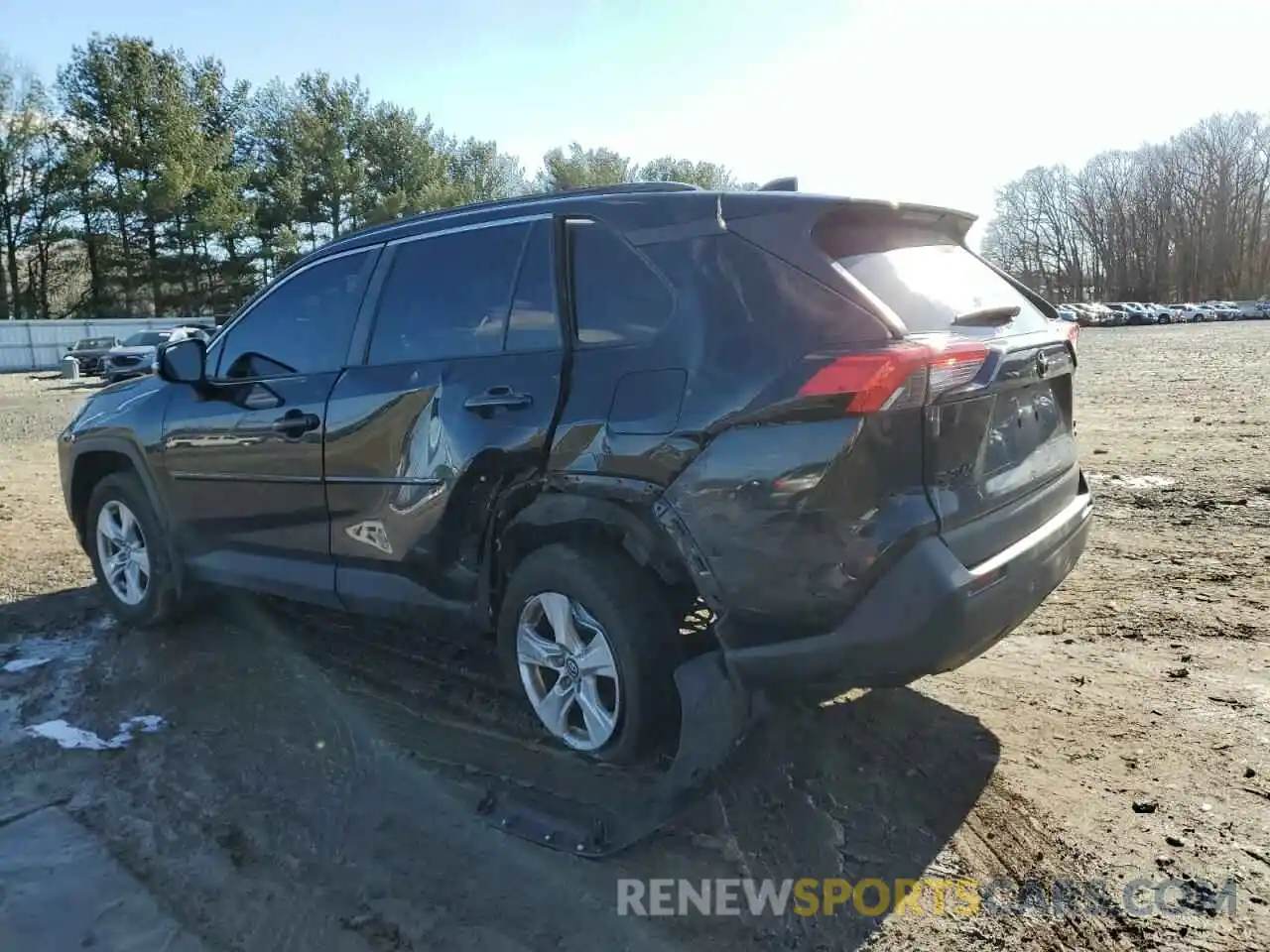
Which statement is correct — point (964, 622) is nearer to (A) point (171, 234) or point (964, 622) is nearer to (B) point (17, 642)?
(B) point (17, 642)

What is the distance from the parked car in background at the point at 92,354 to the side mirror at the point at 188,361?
96.9ft

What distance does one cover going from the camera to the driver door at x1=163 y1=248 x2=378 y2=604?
3.95 m

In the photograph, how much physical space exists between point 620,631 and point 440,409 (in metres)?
1.07

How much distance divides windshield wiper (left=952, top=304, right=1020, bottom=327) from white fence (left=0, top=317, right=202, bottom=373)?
40564mm

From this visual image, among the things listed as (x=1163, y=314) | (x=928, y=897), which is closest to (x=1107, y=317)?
(x=1163, y=314)

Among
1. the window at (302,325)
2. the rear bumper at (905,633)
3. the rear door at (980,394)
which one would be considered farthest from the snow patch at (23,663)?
the rear door at (980,394)

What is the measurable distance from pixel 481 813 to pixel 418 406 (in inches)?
56.4

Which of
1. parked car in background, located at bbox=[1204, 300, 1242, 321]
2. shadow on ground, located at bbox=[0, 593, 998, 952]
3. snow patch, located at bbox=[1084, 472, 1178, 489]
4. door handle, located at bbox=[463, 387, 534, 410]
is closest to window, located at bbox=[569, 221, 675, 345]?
door handle, located at bbox=[463, 387, 534, 410]

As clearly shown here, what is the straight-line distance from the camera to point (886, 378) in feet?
8.41

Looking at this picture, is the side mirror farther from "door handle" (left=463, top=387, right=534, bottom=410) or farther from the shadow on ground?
"door handle" (left=463, top=387, right=534, bottom=410)

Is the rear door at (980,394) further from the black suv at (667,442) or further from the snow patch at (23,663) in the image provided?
the snow patch at (23,663)

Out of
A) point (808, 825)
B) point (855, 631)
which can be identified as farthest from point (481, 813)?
point (855, 631)

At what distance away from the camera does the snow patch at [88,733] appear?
3.67 meters

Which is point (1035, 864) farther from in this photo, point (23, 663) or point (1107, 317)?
point (1107, 317)
